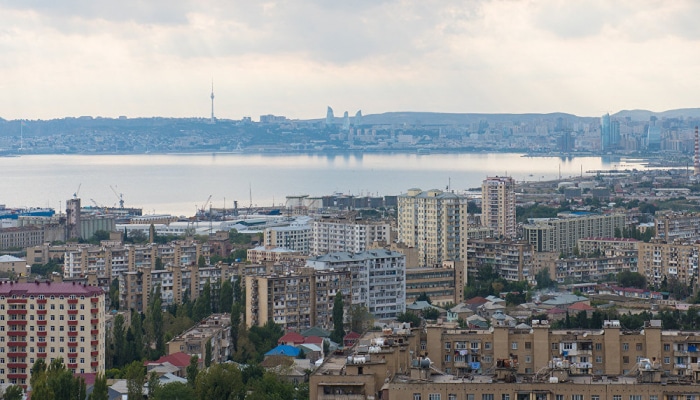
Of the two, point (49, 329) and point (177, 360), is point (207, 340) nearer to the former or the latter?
point (177, 360)

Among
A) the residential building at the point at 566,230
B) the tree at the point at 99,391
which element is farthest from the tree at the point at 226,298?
the residential building at the point at 566,230

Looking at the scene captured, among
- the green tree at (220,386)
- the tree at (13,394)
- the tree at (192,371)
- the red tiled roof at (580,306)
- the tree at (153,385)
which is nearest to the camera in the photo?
the green tree at (220,386)

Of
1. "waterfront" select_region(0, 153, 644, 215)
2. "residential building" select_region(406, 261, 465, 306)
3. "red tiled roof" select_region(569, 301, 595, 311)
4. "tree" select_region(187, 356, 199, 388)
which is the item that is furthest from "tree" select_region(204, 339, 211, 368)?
"waterfront" select_region(0, 153, 644, 215)

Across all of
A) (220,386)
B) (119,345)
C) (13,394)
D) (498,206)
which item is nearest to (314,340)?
(119,345)

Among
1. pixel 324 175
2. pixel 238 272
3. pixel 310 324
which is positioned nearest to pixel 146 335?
pixel 310 324

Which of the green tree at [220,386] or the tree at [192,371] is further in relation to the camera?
the tree at [192,371]

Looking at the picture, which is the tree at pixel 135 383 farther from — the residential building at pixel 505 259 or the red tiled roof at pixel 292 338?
the residential building at pixel 505 259
